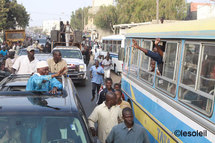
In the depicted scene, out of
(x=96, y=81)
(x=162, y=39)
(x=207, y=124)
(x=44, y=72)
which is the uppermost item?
(x=162, y=39)

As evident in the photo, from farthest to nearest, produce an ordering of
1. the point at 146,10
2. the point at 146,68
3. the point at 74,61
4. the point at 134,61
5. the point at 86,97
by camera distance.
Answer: the point at 146,10 < the point at 74,61 < the point at 86,97 < the point at 134,61 < the point at 146,68

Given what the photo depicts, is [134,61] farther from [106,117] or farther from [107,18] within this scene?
[107,18]

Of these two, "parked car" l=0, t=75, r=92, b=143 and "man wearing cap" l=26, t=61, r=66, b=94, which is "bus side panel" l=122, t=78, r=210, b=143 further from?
"man wearing cap" l=26, t=61, r=66, b=94

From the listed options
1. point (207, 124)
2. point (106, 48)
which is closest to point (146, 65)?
point (207, 124)

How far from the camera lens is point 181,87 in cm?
434

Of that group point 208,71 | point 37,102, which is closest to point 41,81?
point 37,102

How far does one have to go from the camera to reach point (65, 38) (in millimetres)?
21484

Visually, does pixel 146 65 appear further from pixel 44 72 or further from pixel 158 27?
pixel 44 72

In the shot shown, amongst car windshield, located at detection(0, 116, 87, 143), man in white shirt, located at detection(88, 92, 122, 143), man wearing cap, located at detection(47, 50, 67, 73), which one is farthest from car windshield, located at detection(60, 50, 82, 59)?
car windshield, located at detection(0, 116, 87, 143)

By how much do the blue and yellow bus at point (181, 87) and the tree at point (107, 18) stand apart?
49289 mm

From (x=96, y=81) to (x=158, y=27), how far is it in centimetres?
525

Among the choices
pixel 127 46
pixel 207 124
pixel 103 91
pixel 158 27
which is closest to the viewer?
pixel 207 124

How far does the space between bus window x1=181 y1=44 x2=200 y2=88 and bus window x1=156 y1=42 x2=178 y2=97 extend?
334 mm

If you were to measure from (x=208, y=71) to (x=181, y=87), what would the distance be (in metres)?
0.74
